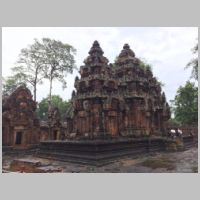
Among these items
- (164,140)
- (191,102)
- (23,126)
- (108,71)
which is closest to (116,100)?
(108,71)

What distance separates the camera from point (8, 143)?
18156 millimetres

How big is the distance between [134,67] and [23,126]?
1142 cm

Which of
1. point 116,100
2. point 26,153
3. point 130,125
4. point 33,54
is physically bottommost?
point 26,153

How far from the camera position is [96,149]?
1157 cm

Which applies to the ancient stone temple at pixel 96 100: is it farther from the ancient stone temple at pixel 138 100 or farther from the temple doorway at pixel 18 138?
the temple doorway at pixel 18 138

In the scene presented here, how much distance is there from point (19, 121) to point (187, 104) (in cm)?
2555

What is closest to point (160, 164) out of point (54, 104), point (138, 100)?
point (138, 100)

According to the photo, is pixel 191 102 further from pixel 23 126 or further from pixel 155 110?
pixel 23 126

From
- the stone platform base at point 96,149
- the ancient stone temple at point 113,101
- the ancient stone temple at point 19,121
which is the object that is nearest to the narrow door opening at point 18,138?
the ancient stone temple at point 19,121

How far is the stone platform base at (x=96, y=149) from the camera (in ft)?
38.2

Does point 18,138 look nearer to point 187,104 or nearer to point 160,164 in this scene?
point 160,164

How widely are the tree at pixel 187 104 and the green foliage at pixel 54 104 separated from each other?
20.8m

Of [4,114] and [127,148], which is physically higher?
[4,114]

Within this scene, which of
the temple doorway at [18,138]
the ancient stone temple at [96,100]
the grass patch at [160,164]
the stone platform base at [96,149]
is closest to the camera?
the grass patch at [160,164]
